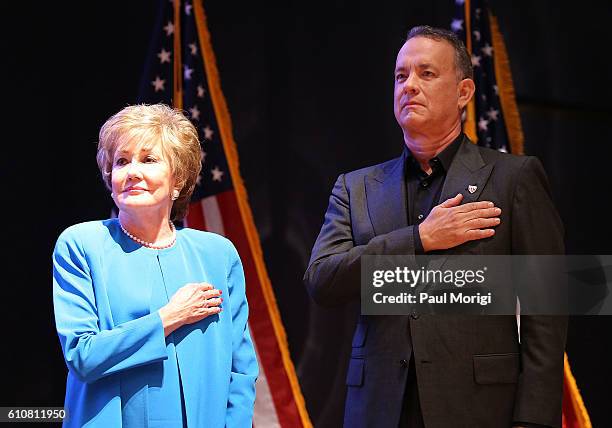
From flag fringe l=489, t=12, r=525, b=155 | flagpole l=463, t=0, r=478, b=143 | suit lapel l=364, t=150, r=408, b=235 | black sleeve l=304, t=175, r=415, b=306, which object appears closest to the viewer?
black sleeve l=304, t=175, r=415, b=306

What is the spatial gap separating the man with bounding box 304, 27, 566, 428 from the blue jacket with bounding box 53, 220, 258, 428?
1.07 ft

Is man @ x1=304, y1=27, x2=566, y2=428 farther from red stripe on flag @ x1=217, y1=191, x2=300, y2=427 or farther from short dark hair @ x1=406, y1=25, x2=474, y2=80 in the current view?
red stripe on flag @ x1=217, y1=191, x2=300, y2=427

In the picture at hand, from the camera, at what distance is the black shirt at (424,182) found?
2.47 metres

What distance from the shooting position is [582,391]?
4395mm

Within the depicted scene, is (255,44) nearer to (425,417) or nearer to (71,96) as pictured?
(71,96)

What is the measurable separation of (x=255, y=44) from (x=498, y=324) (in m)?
2.45

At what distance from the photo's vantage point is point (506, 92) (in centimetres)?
409

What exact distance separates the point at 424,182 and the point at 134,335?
98 centimetres

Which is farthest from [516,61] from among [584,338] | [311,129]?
[584,338]

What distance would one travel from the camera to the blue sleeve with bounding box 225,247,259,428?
221 centimetres

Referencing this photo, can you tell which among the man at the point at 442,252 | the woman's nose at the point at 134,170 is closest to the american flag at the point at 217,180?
the man at the point at 442,252

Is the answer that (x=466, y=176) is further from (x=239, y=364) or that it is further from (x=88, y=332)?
(x=88, y=332)

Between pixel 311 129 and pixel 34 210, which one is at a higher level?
pixel 311 129

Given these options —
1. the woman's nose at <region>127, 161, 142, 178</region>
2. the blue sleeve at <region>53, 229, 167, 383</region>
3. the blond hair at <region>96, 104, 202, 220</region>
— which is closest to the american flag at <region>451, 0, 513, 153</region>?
the blond hair at <region>96, 104, 202, 220</region>
